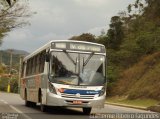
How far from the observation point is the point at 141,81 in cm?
5122

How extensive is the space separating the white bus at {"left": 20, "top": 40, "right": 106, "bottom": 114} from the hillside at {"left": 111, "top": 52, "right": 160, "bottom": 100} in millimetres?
19919

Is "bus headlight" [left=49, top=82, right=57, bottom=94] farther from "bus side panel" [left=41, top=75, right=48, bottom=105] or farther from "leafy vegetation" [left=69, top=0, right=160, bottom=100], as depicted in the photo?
"leafy vegetation" [left=69, top=0, right=160, bottom=100]

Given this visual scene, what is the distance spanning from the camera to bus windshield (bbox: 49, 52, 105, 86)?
874 inches

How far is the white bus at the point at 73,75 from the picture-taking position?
72.1ft

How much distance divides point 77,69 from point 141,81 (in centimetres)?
2963

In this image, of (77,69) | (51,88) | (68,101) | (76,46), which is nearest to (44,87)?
(51,88)

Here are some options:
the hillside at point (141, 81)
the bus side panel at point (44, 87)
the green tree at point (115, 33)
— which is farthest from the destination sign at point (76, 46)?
the green tree at point (115, 33)

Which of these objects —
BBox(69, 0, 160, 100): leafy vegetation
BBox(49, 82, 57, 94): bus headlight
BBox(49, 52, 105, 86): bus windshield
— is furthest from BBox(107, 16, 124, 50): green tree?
BBox(49, 82, 57, 94): bus headlight

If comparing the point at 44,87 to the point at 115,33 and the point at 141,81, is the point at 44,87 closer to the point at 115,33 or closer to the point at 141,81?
the point at 141,81

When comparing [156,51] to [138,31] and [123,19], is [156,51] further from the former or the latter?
[123,19]

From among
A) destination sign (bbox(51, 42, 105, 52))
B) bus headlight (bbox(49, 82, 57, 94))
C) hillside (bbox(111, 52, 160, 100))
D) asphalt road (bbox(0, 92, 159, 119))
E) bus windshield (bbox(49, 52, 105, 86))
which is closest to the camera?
asphalt road (bbox(0, 92, 159, 119))

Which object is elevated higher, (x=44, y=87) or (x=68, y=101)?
(x=44, y=87)

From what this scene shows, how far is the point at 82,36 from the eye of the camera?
9069 centimetres

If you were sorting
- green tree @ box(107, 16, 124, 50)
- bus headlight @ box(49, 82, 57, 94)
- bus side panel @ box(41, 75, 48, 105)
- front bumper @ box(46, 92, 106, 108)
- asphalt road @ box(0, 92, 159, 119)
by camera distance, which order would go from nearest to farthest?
1. asphalt road @ box(0, 92, 159, 119)
2. front bumper @ box(46, 92, 106, 108)
3. bus headlight @ box(49, 82, 57, 94)
4. bus side panel @ box(41, 75, 48, 105)
5. green tree @ box(107, 16, 124, 50)
